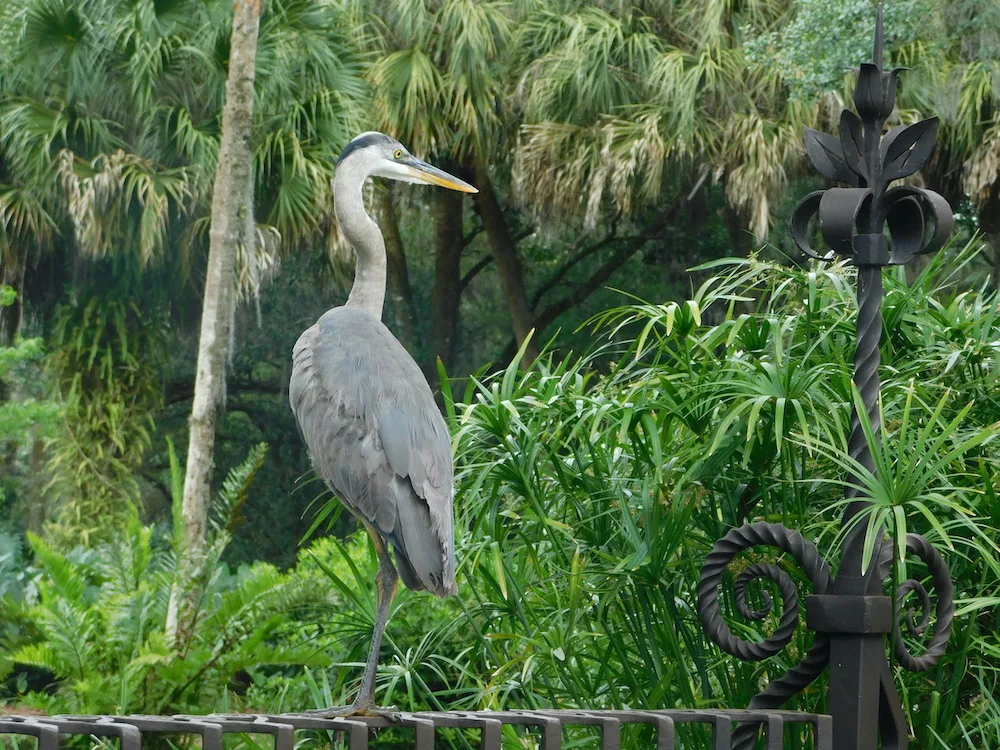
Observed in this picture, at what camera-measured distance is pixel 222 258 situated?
7.05 metres

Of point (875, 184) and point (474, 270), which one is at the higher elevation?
point (474, 270)

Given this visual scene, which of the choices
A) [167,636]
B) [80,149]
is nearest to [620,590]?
[167,636]

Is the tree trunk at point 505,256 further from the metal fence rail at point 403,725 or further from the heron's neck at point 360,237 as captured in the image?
the metal fence rail at point 403,725

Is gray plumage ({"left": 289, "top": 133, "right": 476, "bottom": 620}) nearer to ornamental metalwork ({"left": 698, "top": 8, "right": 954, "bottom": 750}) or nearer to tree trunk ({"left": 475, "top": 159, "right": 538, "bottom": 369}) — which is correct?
ornamental metalwork ({"left": 698, "top": 8, "right": 954, "bottom": 750})

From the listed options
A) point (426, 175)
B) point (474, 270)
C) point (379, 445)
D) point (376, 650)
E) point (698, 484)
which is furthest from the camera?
point (474, 270)

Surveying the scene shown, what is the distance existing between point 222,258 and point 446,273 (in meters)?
6.08

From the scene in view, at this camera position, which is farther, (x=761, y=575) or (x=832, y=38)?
(x=832, y=38)

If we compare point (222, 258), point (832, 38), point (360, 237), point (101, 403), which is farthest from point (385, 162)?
point (101, 403)

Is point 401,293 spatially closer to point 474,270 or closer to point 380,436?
point 474,270

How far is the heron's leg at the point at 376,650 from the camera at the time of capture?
2.37 metres

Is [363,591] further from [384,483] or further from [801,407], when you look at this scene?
[801,407]

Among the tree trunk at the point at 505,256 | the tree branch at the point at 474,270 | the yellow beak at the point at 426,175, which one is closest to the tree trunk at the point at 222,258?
the yellow beak at the point at 426,175

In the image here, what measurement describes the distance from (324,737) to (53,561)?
1879mm

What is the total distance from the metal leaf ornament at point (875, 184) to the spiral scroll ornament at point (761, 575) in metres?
0.57
